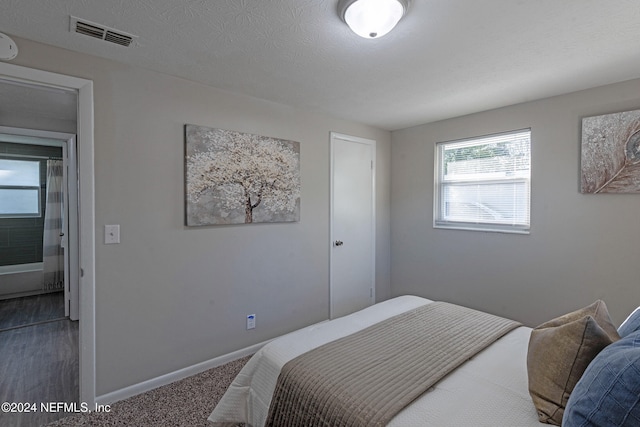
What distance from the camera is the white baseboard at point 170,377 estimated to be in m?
2.06

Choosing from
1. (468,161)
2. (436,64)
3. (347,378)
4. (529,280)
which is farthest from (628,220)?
(347,378)

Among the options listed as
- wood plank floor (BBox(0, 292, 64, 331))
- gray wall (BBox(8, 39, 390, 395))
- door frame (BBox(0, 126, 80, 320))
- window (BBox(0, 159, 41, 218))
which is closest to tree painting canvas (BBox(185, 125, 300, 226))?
gray wall (BBox(8, 39, 390, 395))

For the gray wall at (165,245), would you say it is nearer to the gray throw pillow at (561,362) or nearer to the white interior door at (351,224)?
the white interior door at (351,224)

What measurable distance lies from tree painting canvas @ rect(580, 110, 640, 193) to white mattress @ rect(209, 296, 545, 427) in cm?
143

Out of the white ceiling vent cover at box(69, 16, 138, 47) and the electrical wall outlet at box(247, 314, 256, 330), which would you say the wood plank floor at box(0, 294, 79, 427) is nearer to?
the electrical wall outlet at box(247, 314, 256, 330)

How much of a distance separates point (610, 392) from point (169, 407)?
7.60 feet

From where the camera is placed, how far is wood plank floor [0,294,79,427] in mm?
1992

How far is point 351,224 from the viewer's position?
358cm

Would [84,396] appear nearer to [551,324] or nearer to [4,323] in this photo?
[4,323]

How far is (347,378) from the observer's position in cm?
132

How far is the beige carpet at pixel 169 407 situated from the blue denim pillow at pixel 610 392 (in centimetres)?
190

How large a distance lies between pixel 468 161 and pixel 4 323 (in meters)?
5.35

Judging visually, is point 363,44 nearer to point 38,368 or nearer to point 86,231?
point 86,231

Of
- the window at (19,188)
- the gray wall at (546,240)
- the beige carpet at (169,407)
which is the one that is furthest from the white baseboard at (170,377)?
the window at (19,188)
